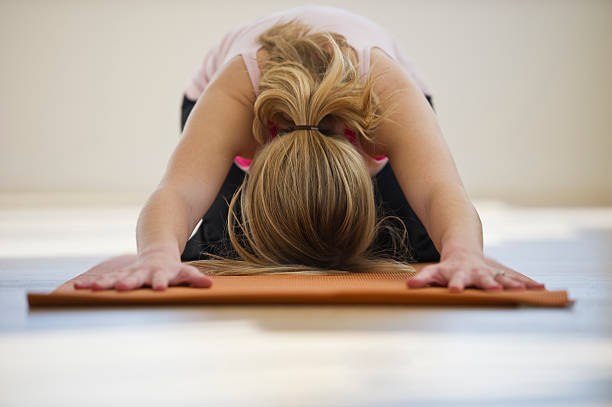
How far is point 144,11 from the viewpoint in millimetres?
4473

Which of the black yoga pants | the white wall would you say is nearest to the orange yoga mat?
the black yoga pants

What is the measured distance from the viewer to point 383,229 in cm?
167

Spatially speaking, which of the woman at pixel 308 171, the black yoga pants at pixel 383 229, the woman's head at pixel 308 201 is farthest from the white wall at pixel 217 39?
the woman's head at pixel 308 201

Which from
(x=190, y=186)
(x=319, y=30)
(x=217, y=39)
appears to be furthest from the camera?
(x=217, y=39)

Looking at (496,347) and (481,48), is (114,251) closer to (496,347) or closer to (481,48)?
(496,347)

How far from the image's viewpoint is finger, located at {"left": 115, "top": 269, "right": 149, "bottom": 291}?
0.99m

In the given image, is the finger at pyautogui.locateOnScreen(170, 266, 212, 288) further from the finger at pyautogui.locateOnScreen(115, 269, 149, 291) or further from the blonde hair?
the blonde hair

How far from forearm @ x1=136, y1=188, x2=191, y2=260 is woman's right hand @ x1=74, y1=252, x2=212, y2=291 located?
0.03m

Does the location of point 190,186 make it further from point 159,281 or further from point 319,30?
point 319,30

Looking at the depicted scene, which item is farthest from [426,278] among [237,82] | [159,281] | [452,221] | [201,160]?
[237,82]

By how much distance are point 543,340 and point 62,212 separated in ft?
9.56

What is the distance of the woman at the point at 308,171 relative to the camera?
1113 millimetres

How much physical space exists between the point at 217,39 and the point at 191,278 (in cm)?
371

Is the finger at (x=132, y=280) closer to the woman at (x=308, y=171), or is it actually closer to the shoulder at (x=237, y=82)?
the woman at (x=308, y=171)
